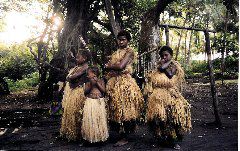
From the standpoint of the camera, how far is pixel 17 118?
716 cm

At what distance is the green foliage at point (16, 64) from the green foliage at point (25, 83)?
1.73ft

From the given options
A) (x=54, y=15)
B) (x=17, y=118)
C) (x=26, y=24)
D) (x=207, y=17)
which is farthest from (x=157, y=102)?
(x=207, y=17)

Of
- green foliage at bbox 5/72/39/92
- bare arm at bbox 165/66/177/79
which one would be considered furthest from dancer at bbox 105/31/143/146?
green foliage at bbox 5/72/39/92

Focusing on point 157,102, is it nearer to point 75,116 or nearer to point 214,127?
point 75,116

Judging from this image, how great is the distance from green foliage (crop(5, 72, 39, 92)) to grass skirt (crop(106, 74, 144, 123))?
13.1 meters

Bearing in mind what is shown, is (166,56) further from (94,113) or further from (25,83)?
(25,83)

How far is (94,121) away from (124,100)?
52 cm

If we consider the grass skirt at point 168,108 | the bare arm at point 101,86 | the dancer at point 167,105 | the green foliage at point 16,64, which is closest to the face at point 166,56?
the dancer at point 167,105

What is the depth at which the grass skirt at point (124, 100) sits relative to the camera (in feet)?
14.6

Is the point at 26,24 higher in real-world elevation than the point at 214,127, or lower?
higher

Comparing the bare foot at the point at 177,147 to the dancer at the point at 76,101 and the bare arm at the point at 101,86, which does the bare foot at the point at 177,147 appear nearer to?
the bare arm at the point at 101,86

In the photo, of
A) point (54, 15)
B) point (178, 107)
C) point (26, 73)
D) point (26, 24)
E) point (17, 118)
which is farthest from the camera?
point (26, 73)

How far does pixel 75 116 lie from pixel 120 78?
0.90 metres

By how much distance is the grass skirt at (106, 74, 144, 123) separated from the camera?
4.45 meters
